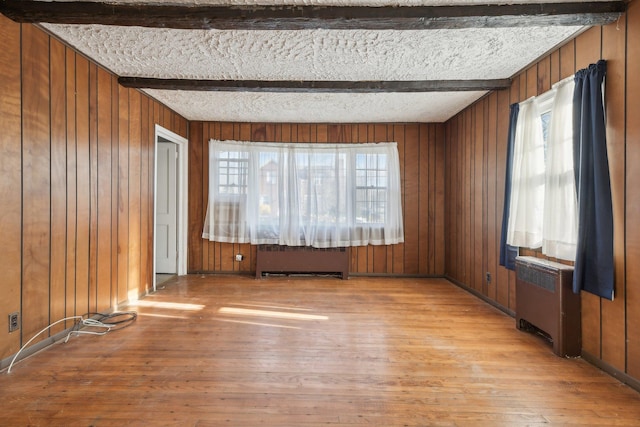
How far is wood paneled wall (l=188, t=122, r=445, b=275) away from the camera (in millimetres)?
4699

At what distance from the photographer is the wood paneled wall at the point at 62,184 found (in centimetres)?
205

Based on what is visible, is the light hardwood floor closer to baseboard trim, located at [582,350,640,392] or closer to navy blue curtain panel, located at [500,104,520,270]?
baseboard trim, located at [582,350,640,392]

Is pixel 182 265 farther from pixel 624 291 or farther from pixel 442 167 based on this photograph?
pixel 624 291

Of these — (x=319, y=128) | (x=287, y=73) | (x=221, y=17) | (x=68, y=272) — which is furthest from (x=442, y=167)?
(x=68, y=272)

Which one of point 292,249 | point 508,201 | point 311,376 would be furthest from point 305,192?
point 311,376

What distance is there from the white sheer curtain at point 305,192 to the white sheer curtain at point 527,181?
1889 millimetres

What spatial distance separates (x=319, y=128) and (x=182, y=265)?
3.09 metres

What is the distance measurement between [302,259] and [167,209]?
2256 millimetres

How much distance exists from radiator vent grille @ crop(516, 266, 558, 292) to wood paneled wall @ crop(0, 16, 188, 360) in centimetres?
391

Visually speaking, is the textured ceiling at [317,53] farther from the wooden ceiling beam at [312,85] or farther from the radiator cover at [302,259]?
the radiator cover at [302,259]

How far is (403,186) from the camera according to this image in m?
4.72

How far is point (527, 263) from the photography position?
2525 mm

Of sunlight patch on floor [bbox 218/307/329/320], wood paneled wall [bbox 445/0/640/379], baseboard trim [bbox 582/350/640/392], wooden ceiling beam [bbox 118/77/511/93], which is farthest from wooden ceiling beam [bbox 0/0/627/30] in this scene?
sunlight patch on floor [bbox 218/307/329/320]

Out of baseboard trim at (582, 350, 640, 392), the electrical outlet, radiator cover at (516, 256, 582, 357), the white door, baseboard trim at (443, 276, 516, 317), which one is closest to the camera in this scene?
baseboard trim at (582, 350, 640, 392)
